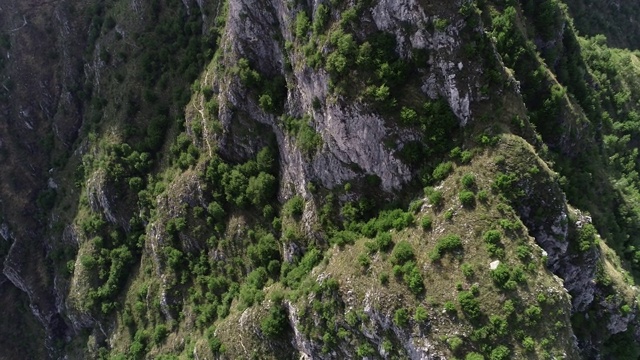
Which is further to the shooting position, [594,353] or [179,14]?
[179,14]

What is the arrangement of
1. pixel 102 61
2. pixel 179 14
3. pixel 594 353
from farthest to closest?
1. pixel 102 61
2. pixel 179 14
3. pixel 594 353

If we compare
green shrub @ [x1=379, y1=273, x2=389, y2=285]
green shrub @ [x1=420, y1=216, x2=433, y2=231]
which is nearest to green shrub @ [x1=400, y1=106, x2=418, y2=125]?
green shrub @ [x1=420, y1=216, x2=433, y2=231]

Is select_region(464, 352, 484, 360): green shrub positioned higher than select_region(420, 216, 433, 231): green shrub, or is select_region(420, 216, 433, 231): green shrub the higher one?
select_region(420, 216, 433, 231): green shrub

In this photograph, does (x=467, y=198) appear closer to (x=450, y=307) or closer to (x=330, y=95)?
(x=450, y=307)

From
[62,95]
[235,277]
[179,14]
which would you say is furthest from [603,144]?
[62,95]

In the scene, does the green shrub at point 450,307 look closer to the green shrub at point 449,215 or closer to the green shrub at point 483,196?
the green shrub at point 449,215

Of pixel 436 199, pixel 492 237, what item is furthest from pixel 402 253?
pixel 492 237

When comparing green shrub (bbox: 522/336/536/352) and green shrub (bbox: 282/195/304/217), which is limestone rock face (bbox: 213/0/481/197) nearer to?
green shrub (bbox: 282/195/304/217)

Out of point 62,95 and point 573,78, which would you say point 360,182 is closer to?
point 573,78
